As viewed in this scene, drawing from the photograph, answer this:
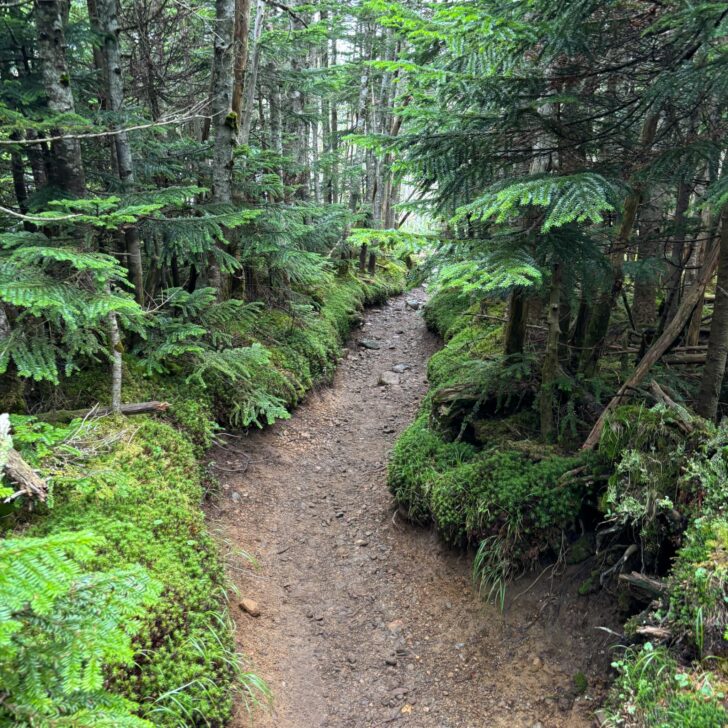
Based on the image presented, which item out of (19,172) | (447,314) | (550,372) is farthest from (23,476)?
(447,314)

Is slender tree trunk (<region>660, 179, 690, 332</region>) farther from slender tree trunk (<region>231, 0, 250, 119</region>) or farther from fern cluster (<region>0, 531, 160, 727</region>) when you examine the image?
slender tree trunk (<region>231, 0, 250, 119</region>)

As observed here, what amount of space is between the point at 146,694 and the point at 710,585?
4108 millimetres

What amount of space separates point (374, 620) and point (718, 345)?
188 inches

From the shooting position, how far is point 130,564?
2676 millimetres

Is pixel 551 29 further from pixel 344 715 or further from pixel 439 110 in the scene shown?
pixel 344 715

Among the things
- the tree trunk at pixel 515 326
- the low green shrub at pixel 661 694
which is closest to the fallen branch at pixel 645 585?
the low green shrub at pixel 661 694

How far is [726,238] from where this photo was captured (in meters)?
4.61

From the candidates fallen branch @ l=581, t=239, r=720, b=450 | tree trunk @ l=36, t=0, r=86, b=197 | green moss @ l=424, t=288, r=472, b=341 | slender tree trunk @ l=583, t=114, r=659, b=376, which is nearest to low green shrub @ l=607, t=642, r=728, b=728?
fallen branch @ l=581, t=239, r=720, b=450

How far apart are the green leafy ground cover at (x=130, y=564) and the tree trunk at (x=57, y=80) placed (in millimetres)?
2545

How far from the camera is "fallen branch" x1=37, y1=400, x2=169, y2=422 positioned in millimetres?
5253

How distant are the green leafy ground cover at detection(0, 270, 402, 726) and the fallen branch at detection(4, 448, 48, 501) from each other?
108 mm

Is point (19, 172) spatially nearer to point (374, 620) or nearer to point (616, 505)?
point (374, 620)

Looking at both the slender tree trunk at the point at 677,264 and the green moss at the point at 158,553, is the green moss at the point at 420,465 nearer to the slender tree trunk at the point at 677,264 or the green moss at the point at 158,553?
the green moss at the point at 158,553

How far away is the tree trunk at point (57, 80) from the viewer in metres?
5.27
